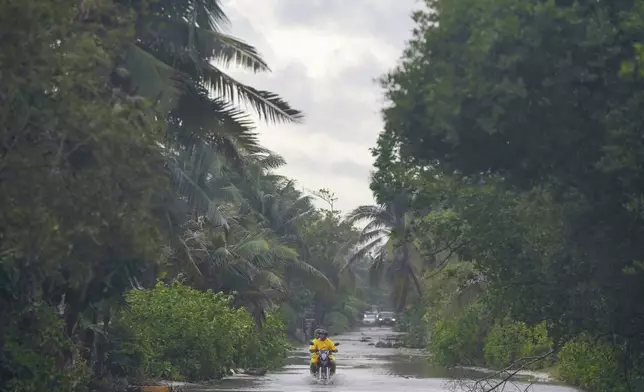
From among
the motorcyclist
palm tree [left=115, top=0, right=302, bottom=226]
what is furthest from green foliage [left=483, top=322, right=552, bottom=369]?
palm tree [left=115, top=0, right=302, bottom=226]

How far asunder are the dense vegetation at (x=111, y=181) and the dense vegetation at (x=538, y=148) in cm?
330

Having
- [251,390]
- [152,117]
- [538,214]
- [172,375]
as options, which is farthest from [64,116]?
[172,375]

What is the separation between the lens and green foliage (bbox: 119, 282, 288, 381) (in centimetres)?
2769

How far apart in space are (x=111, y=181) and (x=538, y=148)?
4.92 meters

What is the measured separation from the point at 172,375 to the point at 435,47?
16.8 meters

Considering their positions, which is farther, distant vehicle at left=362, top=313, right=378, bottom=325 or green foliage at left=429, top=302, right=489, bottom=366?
distant vehicle at left=362, top=313, right=378, bottom=325

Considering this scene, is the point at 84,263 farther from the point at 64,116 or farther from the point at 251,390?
the point at 251,390

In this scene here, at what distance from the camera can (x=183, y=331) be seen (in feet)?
96.1

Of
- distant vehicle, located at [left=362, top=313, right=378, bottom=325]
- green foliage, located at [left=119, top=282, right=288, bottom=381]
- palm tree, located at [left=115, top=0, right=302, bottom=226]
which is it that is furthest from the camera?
distant vehicle, located at [left=362, top=313, right=378, bottom=325]

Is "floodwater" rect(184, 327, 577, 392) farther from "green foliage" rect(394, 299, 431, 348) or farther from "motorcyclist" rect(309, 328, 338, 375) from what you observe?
"green foliage" rect(394, 299, 431, 348)

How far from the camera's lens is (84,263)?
1300 cm

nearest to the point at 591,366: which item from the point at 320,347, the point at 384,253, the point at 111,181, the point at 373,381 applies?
the point at 373,381

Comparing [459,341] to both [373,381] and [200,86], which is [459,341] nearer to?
[373,381]

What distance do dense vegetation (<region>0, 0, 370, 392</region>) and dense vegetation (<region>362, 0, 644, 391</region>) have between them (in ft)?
10.8
